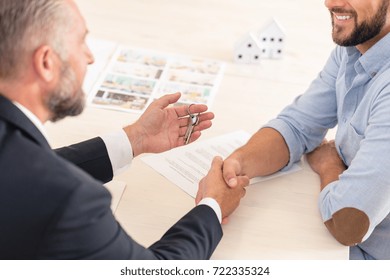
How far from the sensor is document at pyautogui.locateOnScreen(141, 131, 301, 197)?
171cm

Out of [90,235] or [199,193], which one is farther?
[199,193]

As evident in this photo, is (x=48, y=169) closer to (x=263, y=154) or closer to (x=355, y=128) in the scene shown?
(x=263, y=154)

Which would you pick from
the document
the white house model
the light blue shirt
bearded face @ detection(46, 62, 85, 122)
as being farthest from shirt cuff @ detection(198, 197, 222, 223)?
the white house model

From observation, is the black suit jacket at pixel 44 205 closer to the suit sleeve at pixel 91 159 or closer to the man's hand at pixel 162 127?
the suit sleeve at pixel 91 159

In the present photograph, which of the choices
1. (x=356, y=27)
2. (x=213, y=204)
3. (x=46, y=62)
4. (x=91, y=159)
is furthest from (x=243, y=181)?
(x=46, y=62)

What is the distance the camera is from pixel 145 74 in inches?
89.7

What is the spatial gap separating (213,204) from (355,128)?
483 millimetres

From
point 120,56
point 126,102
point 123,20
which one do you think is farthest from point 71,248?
point 123,20

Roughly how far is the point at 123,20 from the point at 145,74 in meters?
0.53

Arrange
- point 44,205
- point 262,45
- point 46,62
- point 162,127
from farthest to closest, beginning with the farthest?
point 262,45, point 162,127, point 46,62, point 44,205

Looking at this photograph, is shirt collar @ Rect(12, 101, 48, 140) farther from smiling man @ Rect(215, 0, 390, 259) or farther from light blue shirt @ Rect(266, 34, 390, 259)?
light blue shirt @ Rect(266, 34, 390, 259)

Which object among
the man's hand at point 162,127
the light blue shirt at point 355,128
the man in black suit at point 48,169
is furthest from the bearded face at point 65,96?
the light blue shirt at point 355,128

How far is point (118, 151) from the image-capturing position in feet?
5.57
